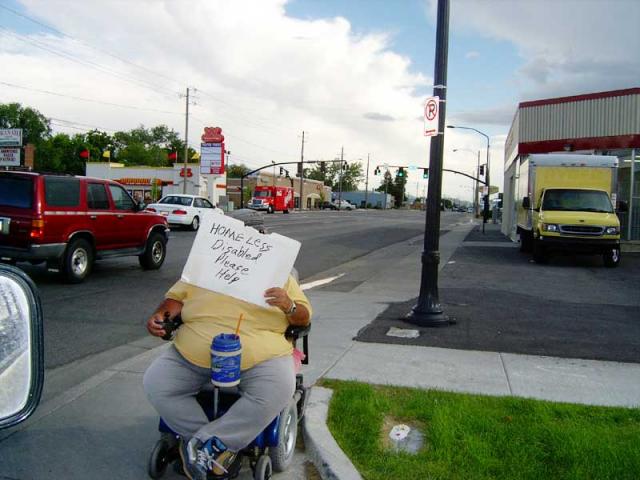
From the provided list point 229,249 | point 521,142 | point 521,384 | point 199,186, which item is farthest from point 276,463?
point 199,186

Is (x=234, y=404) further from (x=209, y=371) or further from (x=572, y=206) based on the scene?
(x=572, y=206)

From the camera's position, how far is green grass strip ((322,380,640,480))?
3564 millimetres

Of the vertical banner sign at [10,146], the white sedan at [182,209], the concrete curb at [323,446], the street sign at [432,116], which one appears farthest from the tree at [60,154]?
the concrete curb at [323,446]

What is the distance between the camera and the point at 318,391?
487 cm

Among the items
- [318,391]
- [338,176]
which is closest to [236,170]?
[338,176]

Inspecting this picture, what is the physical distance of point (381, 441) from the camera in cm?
404

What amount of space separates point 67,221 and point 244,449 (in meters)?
8.61

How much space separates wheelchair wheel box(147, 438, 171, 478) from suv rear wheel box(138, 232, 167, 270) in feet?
33.5

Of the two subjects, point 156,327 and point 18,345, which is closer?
point 18,345

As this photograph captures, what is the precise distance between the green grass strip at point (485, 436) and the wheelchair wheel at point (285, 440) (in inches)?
14.8

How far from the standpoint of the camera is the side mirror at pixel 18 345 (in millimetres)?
1984

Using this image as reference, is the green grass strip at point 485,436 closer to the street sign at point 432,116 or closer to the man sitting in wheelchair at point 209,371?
the man sitting in wheelchair at point 209,371

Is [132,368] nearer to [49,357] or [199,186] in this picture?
[49,357]

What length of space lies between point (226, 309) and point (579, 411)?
280cm
